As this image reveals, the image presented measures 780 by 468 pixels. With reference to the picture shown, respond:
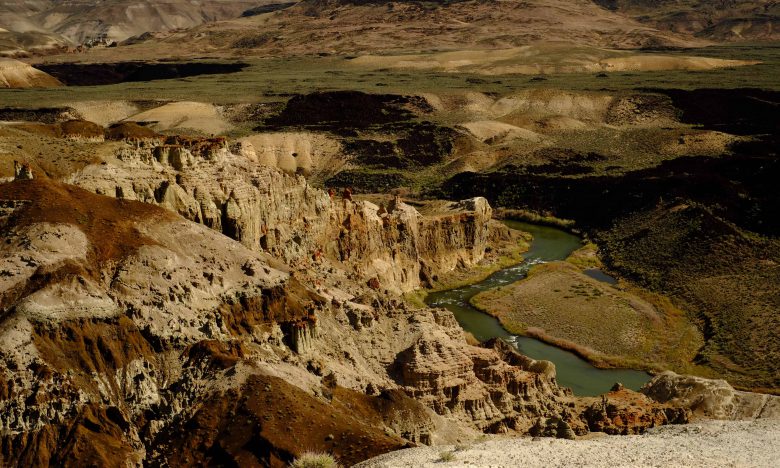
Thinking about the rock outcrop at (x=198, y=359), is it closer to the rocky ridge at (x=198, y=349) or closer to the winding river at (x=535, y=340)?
the rocky ridge at (x=198, y=349)

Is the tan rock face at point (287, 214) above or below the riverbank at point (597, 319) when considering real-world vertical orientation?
above

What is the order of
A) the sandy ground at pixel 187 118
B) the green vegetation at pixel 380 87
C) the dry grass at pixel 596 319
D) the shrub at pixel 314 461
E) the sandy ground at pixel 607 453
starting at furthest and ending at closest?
the green vegetation at pixel 380 87
the sandy ground at pixel 187 118
the dry grass at pixel 596 319
the sandy ground at pixel 607 453
the shrub at pixel 314 461

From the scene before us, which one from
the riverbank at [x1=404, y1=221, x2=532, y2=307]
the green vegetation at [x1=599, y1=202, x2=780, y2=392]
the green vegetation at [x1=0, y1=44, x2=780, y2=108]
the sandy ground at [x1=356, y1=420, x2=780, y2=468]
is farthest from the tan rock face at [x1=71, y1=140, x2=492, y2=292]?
the green vegetation at [x1=0, y1=44, x2=780, y2=108]

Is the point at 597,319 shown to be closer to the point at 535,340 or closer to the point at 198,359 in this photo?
the point at 535,340

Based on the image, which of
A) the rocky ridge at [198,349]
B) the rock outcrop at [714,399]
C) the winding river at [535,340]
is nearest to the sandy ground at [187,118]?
the winding river at [535,340]

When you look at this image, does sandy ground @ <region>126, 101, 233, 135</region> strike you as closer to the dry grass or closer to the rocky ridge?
the dry grass
